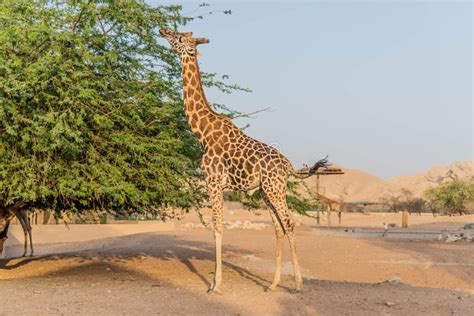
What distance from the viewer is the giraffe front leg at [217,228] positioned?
42.9 ft

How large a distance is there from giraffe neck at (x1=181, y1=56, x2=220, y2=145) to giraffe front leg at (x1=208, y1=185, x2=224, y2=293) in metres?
1.19

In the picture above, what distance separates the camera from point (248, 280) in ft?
50.5

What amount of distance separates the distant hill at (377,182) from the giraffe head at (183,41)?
10803 centimetres

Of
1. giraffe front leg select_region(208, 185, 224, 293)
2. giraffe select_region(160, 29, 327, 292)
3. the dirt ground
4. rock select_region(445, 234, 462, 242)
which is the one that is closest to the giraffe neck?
giraffe select_region(160, 29, 327, 292)

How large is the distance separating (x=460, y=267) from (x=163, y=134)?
10021 mm

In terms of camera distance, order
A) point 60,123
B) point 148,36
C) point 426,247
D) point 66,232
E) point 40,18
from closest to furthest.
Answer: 1. point 60,123
2. point 40,18
3. point 148,36
4. point 426,247
5. point 66,232

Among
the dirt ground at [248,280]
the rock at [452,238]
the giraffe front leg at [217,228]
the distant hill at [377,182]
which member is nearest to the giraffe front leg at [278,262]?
the dirt ground at [248,280]

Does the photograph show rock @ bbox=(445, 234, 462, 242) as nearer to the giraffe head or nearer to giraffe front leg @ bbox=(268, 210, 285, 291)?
giraffe front leg @ bbox=(268, 210, 285, 291)

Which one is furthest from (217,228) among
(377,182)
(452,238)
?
(377,182)

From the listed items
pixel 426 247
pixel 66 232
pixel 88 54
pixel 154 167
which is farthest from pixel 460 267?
pixel 66 232

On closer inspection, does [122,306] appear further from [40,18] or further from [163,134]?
[40,18]

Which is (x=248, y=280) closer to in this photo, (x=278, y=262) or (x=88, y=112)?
(x=278, y=262)

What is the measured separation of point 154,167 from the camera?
1484 centimetres

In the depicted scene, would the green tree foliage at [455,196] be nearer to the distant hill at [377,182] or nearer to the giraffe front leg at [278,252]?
the giraffe front leg at [278,252]
